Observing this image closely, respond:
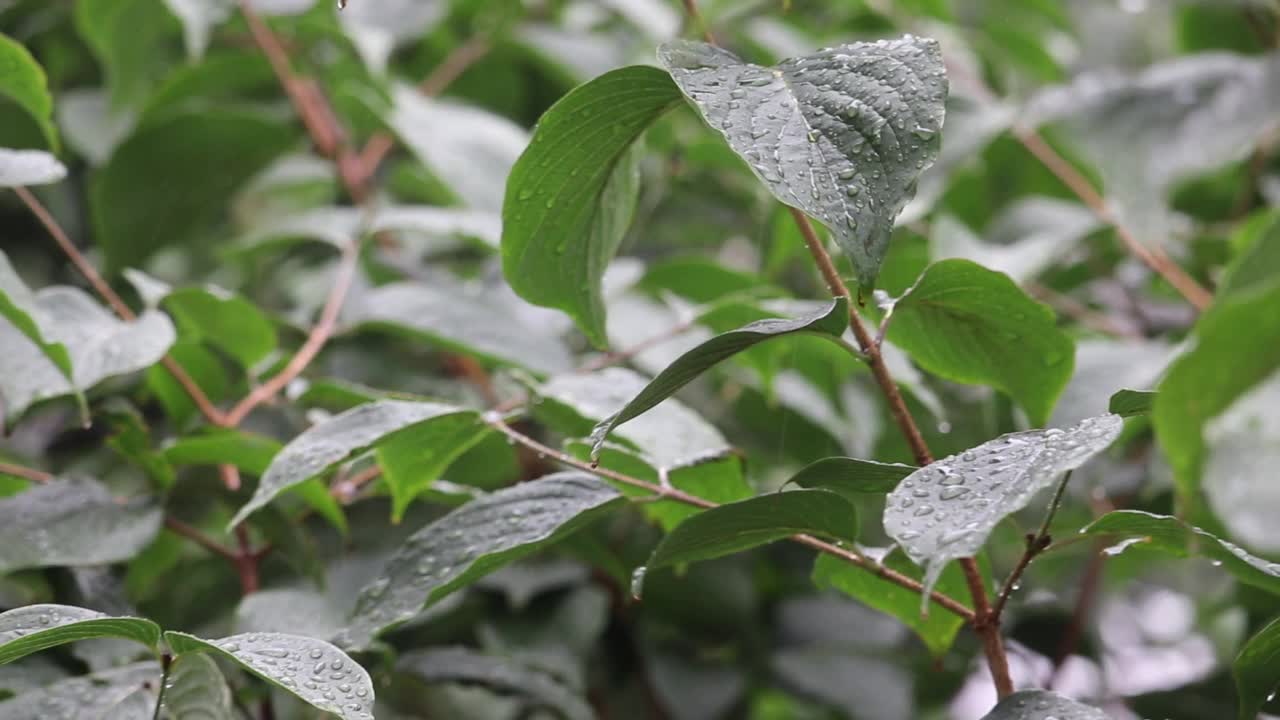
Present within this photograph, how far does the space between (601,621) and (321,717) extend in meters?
0.31

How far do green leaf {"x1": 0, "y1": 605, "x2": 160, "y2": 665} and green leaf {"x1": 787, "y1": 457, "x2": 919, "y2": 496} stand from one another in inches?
11.7

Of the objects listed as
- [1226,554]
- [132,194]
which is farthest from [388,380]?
[1226,554]

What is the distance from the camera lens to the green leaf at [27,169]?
26.8 inches

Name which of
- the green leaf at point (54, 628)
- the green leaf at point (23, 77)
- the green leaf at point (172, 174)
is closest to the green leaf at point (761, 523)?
the green leaf at point (54, 628)

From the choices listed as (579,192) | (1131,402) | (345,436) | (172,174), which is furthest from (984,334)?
(172,174)

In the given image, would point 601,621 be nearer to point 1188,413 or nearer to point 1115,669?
point 1115,669

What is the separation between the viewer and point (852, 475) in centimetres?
54

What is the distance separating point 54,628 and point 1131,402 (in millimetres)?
465

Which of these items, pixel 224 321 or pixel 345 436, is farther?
pixel 224 321

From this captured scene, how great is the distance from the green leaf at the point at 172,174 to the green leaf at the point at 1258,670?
931mm

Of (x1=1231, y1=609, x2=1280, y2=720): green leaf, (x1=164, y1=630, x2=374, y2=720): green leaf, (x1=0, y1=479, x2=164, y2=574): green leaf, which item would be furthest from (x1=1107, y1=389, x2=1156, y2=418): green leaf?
(x1=0, y1=479, x2=164, y2=574): green leaf

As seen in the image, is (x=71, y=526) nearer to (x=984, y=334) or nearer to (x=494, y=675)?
(x=494, y=675)

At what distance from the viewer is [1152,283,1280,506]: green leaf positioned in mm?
347

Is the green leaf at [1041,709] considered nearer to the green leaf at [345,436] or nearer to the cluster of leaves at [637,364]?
the cluster of leaves at [637,364]
